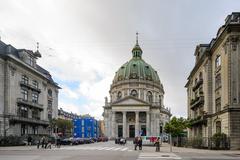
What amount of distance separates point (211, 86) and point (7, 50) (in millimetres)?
38049

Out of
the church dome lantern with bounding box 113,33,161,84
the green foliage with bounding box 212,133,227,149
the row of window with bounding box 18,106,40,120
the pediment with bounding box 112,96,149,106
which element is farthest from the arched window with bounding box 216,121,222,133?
the church dome lantern with bounding box 113,33,161,84

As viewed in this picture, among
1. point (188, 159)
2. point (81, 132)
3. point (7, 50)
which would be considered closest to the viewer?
point (188, 159)

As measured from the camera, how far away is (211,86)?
5978 centimetres

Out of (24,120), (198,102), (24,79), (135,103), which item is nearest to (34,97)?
(24,79)

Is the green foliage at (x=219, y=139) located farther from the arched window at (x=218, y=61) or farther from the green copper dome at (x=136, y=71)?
the green copper dome at (x=136, y=71)

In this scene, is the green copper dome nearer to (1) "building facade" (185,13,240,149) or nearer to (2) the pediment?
(2) the pediment

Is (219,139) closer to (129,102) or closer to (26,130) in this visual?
(26,130)

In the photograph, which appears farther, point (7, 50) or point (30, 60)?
point (30, 60)

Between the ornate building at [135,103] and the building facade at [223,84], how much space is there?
80516 mm

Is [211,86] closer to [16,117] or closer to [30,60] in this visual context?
[16,117]

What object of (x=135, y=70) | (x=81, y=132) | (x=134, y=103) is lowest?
(x=81, y=132)

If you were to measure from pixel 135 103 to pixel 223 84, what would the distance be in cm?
9539

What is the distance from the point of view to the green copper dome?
522ft

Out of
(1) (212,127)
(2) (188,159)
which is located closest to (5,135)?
(1) (212,127)
